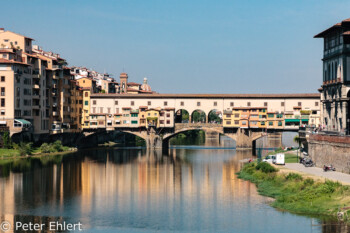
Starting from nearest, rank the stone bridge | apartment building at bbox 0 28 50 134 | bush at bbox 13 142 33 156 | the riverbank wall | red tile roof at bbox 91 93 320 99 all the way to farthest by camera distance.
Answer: the riverbank wall, bush at bbox 13 142 33 156, apartment building at bbox 0 28 50 134, the stone bridge, red tile roof at bbox 91 93 320 99

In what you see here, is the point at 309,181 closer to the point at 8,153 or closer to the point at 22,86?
the point at 8,153

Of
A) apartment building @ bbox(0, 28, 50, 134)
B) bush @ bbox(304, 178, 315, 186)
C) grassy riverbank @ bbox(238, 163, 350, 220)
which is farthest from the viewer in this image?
apartment building @ bbox(0, 28, 50, 134)

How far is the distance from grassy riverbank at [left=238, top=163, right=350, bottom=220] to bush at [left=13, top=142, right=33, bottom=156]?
4225 centimetres

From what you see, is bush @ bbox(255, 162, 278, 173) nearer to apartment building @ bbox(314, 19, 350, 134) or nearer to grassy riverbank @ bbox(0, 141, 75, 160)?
apartment building @ bbox(314, 19, 350, 134)

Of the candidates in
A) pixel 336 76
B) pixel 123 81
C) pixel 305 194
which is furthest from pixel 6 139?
pixel 123 81

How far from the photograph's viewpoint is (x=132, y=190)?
57.8m

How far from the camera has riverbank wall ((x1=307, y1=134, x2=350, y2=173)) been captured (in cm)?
5491

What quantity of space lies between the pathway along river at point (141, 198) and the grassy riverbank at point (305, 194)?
1.32 m

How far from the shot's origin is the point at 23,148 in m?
91.0

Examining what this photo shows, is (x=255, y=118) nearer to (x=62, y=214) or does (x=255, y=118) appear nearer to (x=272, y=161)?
(x=272, y=161)

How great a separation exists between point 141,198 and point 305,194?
13.5 m

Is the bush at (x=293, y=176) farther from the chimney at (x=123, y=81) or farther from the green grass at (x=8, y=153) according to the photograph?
Result: the chimney at (x=123, y=81)

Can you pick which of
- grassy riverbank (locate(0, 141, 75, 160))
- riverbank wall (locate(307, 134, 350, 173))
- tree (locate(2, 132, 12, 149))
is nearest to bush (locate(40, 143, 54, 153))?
grassy riverbank (locate(0, 141, 75, 160))

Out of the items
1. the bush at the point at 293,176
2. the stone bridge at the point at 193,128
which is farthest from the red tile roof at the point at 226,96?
the bush at the point at 293,176
